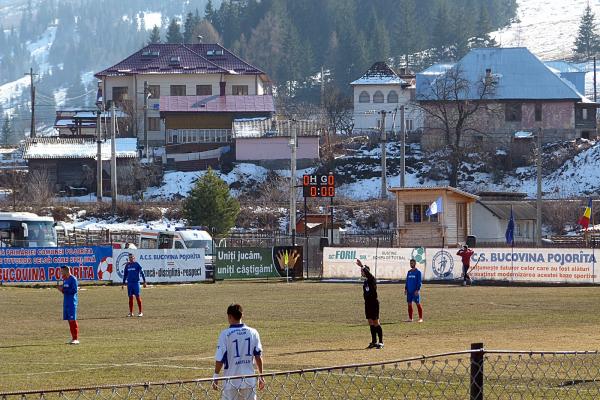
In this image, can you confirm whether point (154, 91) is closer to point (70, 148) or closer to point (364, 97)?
point (70, 148)

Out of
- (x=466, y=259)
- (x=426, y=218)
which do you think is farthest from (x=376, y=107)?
(x=466, y=259)

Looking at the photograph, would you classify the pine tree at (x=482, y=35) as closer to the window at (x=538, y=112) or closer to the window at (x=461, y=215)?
the window at (x=538, y=112)

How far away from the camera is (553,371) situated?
2027cm

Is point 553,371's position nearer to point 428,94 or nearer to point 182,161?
point 182,161

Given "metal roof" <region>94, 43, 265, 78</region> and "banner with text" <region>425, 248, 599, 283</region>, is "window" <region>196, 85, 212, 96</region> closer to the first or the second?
"metal roof" <region>94, 43, 265, 78</region>

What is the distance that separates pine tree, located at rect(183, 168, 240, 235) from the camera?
265ft

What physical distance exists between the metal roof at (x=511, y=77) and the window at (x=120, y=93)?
2982 centimetres

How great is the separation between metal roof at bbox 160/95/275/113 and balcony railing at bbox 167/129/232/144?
2098 millimetres

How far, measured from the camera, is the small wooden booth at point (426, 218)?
71438 millimetres

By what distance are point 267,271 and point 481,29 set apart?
144m

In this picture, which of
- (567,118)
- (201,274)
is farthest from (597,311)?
(567,118)

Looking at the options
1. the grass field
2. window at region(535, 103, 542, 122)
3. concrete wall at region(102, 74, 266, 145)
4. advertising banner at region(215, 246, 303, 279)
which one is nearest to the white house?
concrete wall at region(102, 74, 266, 145)

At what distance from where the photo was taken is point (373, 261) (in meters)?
54.9

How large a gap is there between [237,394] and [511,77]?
114593 mm
